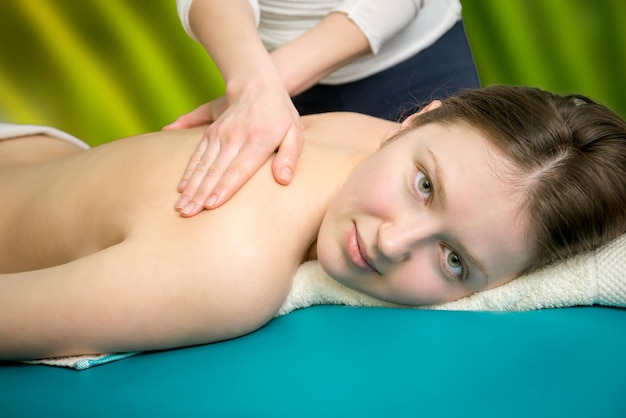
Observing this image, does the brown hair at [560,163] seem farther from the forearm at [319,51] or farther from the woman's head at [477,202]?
the forearm at [319,51]

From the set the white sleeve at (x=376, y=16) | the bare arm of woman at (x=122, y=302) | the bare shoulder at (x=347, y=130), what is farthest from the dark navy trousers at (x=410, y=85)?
the bare arm of woman at (x=122, y=302)

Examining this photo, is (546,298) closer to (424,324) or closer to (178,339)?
(424,324)

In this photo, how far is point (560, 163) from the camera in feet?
3.48

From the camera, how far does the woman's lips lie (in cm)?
105

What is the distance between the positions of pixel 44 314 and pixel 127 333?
12 cm

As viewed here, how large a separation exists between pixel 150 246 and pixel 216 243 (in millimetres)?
97

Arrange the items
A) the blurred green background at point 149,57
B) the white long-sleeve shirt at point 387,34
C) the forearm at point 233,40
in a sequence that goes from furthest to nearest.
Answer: the blurred green background at point 149,57 < the white long-sleeve shirt at point 387,34 < the forearm at point 233,40

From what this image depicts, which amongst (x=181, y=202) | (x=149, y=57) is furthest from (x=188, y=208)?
(x=149, y=57)

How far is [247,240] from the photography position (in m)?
1.03

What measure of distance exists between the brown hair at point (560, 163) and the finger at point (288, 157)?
8.9 inches

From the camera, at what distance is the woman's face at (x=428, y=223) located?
103 centimetres

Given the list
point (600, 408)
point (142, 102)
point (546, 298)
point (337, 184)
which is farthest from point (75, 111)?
point (600, 408)

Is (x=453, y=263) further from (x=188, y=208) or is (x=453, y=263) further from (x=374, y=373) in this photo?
(x=188, y=208)

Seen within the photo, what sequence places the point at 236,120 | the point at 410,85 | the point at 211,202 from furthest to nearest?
the point at 410,85 < the point at 236,120 < the point at 211,202
